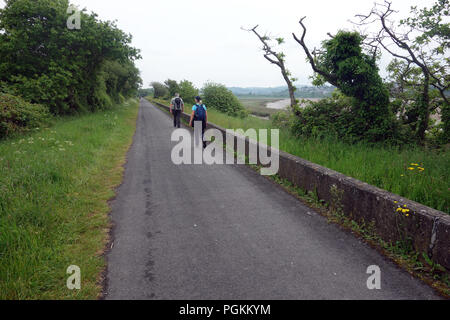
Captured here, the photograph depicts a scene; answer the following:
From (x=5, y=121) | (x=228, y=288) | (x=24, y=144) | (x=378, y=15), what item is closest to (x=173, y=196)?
(x=228, y=288)

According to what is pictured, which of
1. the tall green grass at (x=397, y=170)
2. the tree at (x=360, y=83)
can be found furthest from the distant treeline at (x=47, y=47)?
the tall green grass at (x=397, y=170)

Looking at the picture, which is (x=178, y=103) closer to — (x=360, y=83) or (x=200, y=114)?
(x=200, y=114)

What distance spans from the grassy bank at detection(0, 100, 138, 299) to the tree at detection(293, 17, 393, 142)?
691 centimetres

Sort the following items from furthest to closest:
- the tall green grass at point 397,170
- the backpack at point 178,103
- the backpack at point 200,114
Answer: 1. the backpack at point 178,103
2. the backpack at point 200,114
3. the tall green grass at point 397,170

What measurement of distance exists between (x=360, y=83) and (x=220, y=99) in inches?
818

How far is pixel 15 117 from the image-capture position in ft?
38.1

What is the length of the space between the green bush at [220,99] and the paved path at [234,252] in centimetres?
2302

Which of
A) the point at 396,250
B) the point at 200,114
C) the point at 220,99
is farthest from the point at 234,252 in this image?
the point at 220,99

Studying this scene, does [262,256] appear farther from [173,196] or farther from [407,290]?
[173,196]

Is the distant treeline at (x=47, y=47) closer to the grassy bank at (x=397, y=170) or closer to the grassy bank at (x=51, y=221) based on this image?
the grassy bank at (x=51, y=221)

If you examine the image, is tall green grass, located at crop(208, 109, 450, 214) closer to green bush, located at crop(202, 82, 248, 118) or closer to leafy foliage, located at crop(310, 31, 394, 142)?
leafy foliage, located at crop(310, 31, 394, 142)

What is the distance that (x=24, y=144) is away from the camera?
922 centimetres

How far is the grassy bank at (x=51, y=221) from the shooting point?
9.39 feet

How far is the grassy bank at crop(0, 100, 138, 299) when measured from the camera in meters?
2.86
